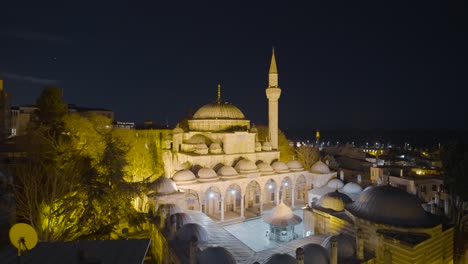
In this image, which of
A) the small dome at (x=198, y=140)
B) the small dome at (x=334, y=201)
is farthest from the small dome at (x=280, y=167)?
the small dome at (x=334, y=201)

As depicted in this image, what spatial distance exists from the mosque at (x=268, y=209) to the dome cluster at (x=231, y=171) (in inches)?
3.1

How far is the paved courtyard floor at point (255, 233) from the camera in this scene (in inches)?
651

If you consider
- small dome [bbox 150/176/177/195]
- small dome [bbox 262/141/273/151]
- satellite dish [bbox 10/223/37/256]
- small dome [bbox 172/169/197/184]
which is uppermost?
small dome [bbox 262/141/273/151]

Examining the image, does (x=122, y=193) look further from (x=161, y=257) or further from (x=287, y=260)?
(x=287, y=260)

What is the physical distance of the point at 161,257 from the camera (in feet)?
46.5

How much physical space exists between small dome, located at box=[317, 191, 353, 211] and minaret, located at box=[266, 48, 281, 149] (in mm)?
12234

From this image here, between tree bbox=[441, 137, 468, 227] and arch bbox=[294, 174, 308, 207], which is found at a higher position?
tree bbox=[441, 137, 468, 227]

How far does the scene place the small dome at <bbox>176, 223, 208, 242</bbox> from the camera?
43.7 ft

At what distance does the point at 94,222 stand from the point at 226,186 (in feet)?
32.5

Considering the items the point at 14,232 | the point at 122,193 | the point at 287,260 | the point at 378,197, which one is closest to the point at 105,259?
the point at 14,232

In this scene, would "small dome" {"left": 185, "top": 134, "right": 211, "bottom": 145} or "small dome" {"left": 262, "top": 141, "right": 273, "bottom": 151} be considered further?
"small dome" {"left": 262, "top": 141, "right": 273, "bottom": 151}

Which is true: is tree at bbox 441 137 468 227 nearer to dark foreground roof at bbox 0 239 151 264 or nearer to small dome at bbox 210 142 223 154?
small dome at bbox 210 142 223 154

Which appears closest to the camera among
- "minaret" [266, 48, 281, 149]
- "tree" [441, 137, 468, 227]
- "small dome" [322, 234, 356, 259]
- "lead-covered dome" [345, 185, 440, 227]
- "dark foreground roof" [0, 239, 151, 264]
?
"dark foreground roof" [0, 239, 151, 264]

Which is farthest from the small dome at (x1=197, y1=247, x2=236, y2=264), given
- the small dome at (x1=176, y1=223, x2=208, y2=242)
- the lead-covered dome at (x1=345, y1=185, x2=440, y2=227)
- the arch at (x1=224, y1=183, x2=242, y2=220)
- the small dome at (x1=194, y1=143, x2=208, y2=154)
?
the small dome at (x1=194, y1=143, x2=208, y2=154)
